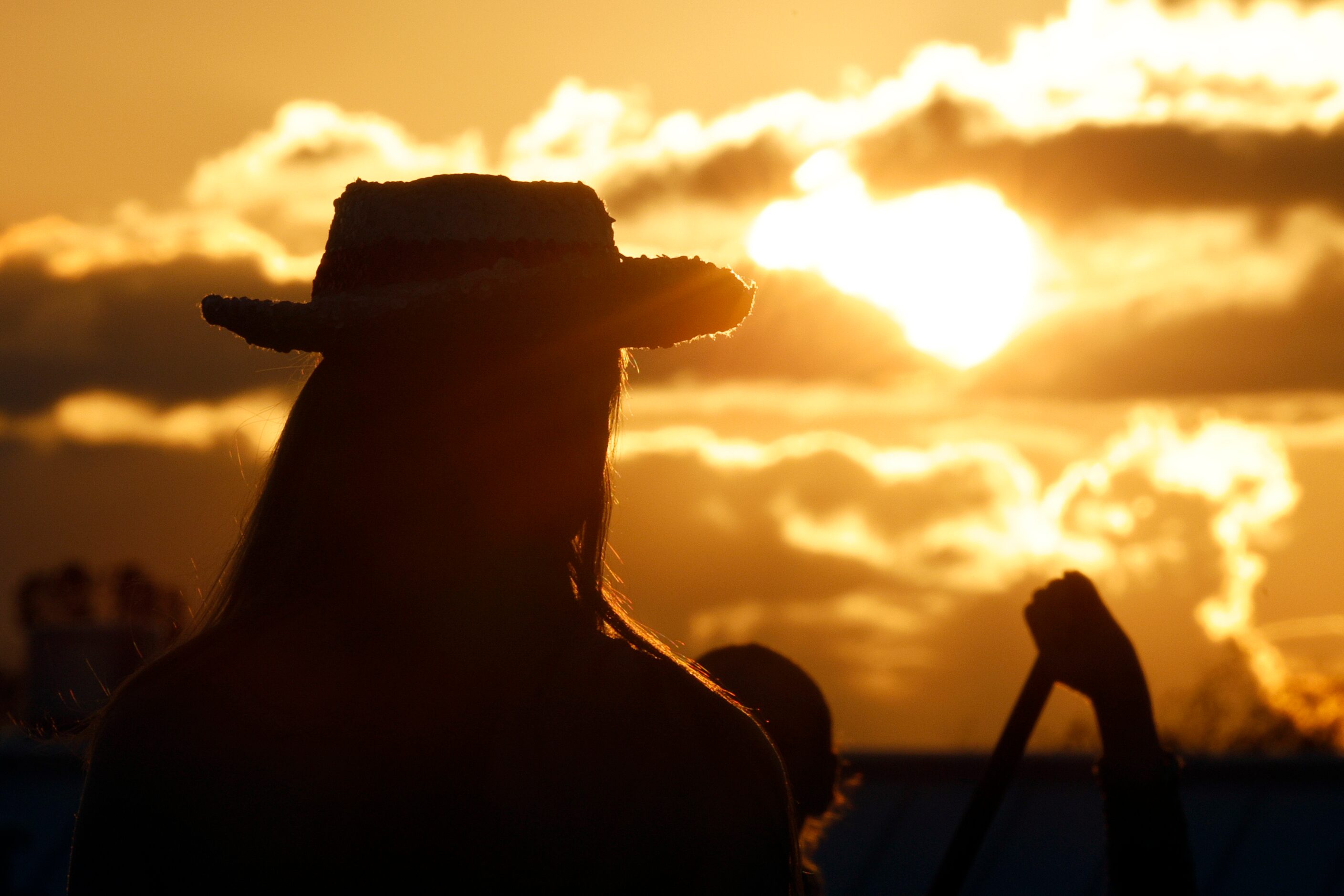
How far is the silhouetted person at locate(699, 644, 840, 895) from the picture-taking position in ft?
14.2

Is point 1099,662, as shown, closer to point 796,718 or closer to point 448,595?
point 796,718

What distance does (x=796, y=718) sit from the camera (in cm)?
435

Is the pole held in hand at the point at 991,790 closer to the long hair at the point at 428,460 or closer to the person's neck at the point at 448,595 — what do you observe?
the long hair at the point at 428,460

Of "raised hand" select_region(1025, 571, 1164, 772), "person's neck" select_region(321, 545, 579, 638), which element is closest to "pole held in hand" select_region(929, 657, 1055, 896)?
"raised hand" select_region(1025, 571, 1164, 772)

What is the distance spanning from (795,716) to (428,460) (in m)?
2.40

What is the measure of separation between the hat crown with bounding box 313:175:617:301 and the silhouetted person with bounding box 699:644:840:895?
2.18 metres

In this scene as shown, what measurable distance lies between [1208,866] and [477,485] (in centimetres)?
975

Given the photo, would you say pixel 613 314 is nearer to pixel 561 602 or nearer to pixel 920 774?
pixel 561 602

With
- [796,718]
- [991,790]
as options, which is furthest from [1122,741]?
[796,718]

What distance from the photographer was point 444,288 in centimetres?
219

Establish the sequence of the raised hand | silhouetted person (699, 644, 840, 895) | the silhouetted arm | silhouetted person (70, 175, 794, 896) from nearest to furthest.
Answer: silhouetted person (70, 175, 794, 896) < the silhouetted arm < the raised hand < silhouetted person (699, 644, 840, 895)

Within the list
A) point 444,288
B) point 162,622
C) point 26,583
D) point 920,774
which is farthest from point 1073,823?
point 26,583

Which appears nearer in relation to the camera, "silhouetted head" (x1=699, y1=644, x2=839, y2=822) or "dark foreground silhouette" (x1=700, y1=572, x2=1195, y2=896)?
"dark foreground silhouette" (x1=700, y1=572, x2=1195, y2=896)

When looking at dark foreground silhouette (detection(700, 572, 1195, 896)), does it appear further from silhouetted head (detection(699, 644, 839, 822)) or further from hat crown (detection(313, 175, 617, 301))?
hat crown (detection(313, 175, 617, 301))
